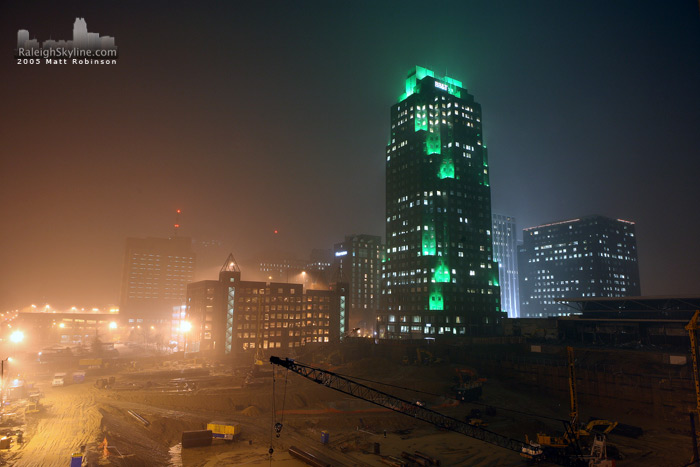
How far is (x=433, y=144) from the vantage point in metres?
156

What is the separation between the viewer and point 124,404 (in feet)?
Result: 202

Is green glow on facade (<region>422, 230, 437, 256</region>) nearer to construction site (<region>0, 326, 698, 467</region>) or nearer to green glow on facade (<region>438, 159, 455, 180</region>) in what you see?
green glow on facade (<region>438, 159, 455, 180</region>)

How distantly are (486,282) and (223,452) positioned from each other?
122378 mm

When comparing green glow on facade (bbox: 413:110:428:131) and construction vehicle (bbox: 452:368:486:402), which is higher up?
green glow on facade (bbox: 413:110:428:131)

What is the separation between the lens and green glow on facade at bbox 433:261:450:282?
470 ft

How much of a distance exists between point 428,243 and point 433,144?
3779 centimetres

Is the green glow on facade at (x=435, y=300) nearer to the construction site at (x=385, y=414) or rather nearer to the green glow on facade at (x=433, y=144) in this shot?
the construction site at (x=385, y=414)

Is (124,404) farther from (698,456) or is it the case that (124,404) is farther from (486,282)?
(486,282)

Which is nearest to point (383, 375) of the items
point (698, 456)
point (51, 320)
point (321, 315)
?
point (698, 456)

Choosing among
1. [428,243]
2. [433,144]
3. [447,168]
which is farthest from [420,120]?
[428,243]

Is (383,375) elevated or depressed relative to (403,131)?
depressed

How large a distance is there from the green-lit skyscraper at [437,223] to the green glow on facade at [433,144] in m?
0.37

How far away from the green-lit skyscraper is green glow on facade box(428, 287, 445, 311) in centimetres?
33

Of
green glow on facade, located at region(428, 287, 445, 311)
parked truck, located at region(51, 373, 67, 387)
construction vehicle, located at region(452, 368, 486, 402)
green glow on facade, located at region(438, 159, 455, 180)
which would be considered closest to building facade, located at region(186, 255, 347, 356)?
green glow on facade, located at region(428, 287, 445, 311)
